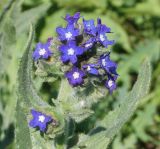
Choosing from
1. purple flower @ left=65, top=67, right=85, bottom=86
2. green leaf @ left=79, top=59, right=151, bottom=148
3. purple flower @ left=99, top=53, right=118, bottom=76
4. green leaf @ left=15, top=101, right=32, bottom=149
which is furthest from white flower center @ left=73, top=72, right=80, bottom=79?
green leaf @ left=79, top=59, right=151, bottom=148

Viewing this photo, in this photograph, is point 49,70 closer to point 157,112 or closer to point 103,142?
point 103,142

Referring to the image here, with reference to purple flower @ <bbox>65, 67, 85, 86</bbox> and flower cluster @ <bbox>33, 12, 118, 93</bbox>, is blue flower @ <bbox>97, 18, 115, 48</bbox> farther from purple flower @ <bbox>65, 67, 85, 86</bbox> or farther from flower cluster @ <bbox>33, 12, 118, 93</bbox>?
purple flower @ <bbox>65, 67, 85, 86</bbox>

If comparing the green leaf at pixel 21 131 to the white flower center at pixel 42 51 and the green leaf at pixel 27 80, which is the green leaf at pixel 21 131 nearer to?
the green leaf at pixel 27 80

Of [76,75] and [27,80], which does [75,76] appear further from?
[27,80]

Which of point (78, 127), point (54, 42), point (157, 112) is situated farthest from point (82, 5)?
point (54, 42)

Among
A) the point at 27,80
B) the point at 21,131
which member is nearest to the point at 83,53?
the point at 27,80

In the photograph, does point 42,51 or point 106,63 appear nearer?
point 106,63
